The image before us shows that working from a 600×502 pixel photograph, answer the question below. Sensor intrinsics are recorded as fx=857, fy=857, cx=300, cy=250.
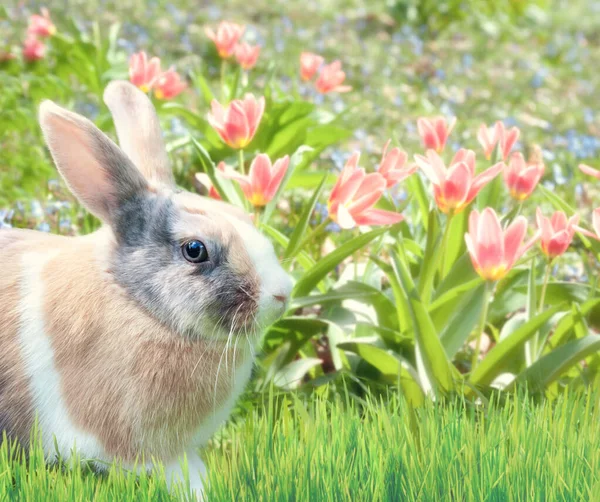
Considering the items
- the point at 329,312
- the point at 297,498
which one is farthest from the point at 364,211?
the point at 297,498

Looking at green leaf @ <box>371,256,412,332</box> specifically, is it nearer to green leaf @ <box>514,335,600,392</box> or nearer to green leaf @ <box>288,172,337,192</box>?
green leaf @ <box>514,335,600,392</box>

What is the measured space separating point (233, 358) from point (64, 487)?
55 centimetres

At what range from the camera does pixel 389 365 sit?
2.82m

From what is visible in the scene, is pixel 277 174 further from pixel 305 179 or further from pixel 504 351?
pixel 305 179

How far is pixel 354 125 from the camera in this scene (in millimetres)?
5895

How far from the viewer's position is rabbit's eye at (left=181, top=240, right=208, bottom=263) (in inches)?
87.6

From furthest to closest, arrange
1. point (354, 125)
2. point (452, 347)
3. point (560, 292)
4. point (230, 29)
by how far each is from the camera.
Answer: point (354, 125) < point (230, 29) < point (560, 292) < point (452, 347)

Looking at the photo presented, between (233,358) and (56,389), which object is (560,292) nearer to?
(233,358)

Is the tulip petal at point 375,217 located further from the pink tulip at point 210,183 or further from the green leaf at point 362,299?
the pink tulip at point 210,183

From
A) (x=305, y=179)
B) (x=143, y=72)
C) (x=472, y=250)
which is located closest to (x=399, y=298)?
(x=472, y=250)

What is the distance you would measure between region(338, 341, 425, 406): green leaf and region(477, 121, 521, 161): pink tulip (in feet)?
2.75

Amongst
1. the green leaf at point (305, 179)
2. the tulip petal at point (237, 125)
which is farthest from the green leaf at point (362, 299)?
the green leaf at point (305, 179)

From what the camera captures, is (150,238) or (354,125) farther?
(354,125)

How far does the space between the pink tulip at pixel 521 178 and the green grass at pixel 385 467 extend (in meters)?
0.84
